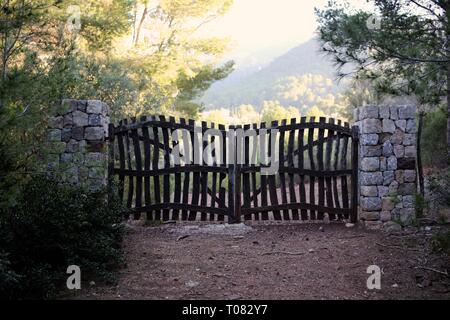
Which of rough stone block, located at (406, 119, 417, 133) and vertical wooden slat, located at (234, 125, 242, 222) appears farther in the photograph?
vertical wooden slat, located at (234, 125, 242, 222)

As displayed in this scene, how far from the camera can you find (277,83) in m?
53.9

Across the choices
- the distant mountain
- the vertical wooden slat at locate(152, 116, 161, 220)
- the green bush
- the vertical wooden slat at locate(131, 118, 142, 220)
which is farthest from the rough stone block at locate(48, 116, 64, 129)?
the distant mountain

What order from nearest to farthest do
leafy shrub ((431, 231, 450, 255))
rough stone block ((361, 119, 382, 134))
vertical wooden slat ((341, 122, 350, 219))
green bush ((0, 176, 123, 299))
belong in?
green bush ((0, 176, 123, 299)), leafy shrub ((431, 231, 450, 255)), rough stone block ((361, 119, 382, 134)), vertical wooden slat ((341, 122, 350, 219))

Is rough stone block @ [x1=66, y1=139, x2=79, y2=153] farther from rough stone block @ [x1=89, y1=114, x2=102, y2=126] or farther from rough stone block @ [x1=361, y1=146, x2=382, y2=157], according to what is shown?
rough stone block @ [x1=361, y1=146, x2=382, y2=157]

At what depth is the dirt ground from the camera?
13.8 feet

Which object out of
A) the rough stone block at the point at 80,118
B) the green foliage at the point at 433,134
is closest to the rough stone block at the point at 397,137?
the green foliage at the point at 433,134

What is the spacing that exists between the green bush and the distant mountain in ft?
135

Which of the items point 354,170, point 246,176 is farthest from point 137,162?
point 354,170

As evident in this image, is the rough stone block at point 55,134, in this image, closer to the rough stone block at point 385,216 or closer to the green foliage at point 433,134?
the rough stone block at point 385,216

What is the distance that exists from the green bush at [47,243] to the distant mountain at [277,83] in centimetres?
4123

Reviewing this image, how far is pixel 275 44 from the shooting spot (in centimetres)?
9062
